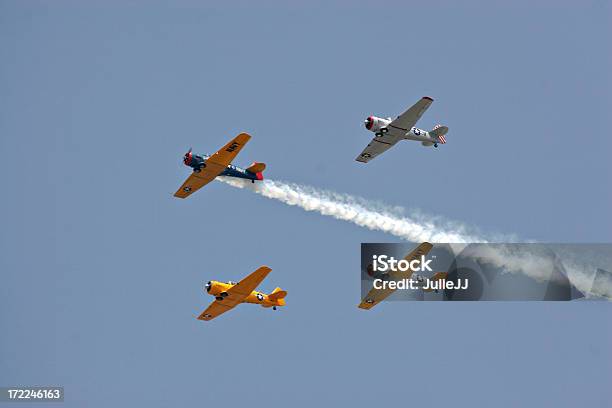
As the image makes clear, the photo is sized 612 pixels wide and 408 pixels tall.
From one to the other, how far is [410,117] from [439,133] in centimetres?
435

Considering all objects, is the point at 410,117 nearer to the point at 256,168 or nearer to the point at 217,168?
the point at 256,168

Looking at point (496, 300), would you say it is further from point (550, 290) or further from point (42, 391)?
point (42, 391)

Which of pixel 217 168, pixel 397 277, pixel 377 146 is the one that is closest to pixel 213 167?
pixel 217 168

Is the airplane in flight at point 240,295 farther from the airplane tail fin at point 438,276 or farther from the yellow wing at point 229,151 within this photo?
the airplane tail fin at point 438,276

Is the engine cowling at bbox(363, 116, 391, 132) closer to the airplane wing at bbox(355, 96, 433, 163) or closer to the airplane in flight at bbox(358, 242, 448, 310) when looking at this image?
the airplane wing at bbox(355, 96, 433, 163)

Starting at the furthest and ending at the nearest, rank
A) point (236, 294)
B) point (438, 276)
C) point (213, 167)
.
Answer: point (213, 167) → point (438, 276) → point (236, 294)

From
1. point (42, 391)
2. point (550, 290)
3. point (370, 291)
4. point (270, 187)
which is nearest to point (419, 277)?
point (370, 291)

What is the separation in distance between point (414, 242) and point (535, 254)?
6.77 metres

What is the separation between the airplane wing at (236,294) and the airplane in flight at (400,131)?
10.8m

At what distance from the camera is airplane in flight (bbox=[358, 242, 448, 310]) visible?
55.8 meters

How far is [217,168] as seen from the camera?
59750mm

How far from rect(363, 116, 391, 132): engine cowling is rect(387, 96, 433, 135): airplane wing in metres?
0.29

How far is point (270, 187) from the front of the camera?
6353cm
